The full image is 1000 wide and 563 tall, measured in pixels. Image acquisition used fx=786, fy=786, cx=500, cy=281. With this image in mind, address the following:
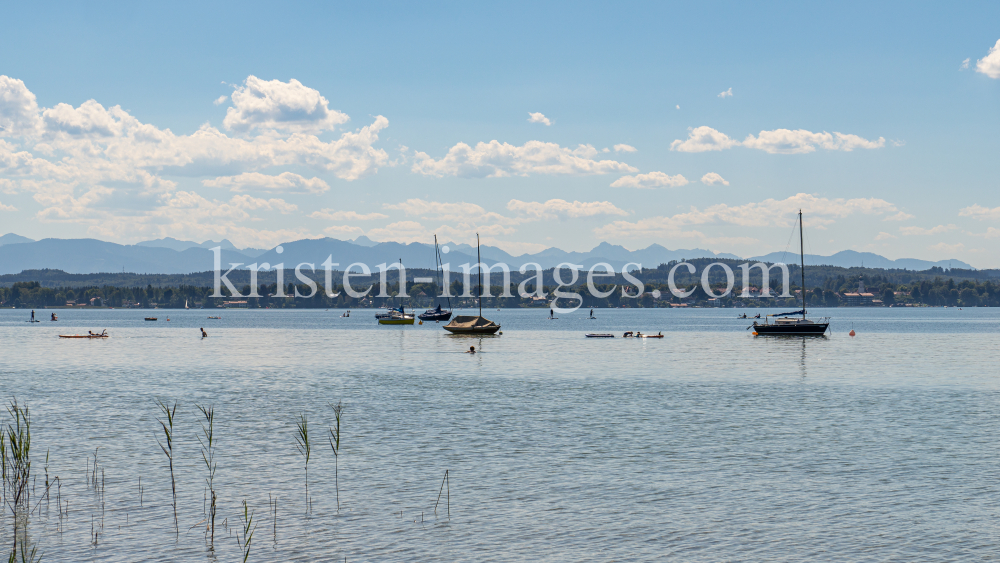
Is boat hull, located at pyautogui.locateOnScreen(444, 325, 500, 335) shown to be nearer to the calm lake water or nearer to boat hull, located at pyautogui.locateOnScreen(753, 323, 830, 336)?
boat hull, located at pyautogui.locateOnScreen(753, 323, 830, 336)

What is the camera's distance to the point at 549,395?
5822 centimetres

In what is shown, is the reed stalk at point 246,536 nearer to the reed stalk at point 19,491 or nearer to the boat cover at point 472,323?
the reed stalk at point 19,491

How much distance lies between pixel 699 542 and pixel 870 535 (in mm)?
5058

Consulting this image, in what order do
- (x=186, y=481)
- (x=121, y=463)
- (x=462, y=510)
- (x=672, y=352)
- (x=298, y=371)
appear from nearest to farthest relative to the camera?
(x=462, y=510), (x=186, y=481), (x=121, y=463), (x=298, y=371), (x=672, y=352)

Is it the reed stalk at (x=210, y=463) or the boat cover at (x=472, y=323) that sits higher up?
the boat cover at (x=472, y=323)

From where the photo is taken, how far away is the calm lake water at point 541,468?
2183 centimetres

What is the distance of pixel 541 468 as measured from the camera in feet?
103

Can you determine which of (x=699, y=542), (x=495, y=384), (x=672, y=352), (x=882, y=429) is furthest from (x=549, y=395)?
(x=672, y=352)

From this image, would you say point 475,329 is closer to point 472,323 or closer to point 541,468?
point 472,323

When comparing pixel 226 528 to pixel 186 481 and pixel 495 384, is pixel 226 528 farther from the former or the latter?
pixel 495 384

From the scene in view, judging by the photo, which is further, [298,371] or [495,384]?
[298,371]

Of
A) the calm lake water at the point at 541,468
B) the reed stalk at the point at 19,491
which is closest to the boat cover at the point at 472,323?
the calm lake water at the point at 541,468

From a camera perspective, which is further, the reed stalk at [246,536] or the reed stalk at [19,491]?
the reed stalk at [19,491]

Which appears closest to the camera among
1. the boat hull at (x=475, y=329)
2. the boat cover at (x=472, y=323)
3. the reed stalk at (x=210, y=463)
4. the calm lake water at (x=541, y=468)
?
the calm lake water at (x=541, y=468)
